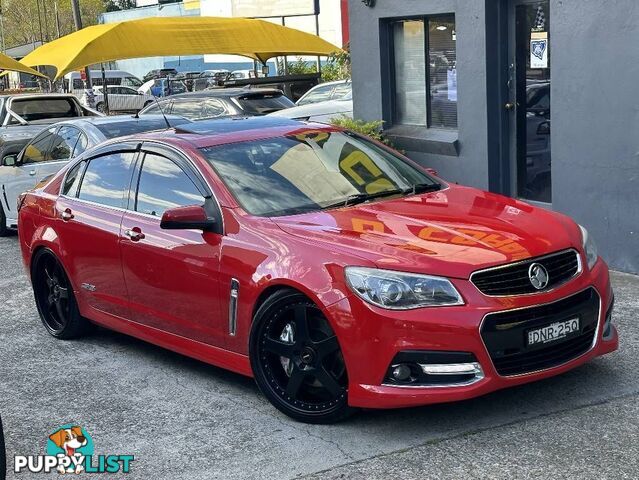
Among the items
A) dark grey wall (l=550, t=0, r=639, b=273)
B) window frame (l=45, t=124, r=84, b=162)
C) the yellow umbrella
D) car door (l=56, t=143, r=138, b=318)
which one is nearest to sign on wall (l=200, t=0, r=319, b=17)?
the yellow umbrella

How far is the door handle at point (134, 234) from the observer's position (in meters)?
6.22

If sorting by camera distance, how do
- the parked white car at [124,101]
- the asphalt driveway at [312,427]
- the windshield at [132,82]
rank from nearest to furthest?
the asphalt driveway at [312,427]
the parked white car at [124,101]
the windshield at [132,82]

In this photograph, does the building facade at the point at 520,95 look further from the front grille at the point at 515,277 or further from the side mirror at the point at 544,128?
the front grille at the point at 515,277

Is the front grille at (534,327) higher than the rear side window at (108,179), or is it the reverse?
the rear side window at (108,179)

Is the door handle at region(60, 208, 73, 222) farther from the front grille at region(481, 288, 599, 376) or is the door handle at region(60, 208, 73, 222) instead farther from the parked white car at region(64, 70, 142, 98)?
the parked white car at region(64, 70, 142, 98)

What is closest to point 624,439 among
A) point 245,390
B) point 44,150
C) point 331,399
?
point 331,399

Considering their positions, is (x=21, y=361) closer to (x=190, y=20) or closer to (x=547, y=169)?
(x=547, y=169)

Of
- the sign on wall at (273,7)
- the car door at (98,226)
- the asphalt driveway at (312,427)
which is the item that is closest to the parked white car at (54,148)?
the car door at (98,226)

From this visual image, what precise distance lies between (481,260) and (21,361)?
361cm

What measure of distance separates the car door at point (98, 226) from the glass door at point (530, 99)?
4491mm

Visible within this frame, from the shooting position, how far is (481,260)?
4812mm

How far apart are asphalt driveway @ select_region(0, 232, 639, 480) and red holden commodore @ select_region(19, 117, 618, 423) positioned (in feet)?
0.77

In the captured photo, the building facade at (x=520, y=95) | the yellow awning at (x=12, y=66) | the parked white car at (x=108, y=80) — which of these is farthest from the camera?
the parked white car at (x=108, y=80)

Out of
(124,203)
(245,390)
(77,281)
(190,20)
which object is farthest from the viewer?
(190,20)
